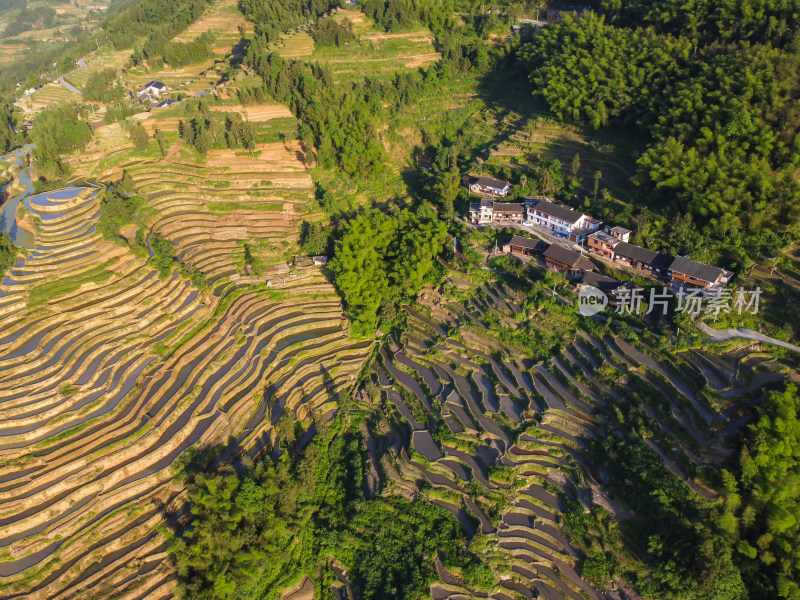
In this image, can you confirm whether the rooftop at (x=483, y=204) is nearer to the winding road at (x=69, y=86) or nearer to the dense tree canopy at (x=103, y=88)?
the dense tree canopy at (x=103, y=88)

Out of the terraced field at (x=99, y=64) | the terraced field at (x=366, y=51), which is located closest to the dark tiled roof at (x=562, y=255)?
the terraced field at (x=366, y=51)

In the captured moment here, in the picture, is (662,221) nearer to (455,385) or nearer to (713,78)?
(713,78)

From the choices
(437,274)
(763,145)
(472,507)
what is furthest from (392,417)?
(763,145)

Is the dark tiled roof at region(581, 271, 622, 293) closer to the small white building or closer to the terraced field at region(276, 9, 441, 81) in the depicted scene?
the small white building

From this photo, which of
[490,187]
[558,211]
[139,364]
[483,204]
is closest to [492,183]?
[490,187]

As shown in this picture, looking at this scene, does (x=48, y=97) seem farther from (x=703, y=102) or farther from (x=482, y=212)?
(x=703, y=102)

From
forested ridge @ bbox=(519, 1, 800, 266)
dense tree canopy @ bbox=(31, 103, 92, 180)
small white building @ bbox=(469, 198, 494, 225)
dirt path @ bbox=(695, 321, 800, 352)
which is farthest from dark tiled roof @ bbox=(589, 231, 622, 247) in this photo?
dense tree canopy @ bbox=(31, 103, 92, 180)
